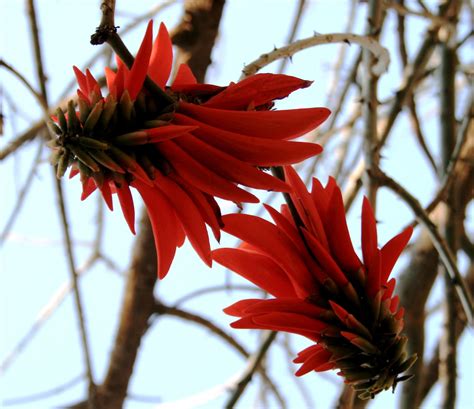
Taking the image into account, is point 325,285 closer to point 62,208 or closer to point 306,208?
point 306,208

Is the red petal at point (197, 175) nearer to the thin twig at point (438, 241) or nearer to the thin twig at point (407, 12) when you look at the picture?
the thin twig at point (438, 241)

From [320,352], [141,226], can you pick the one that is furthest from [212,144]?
[141,226]

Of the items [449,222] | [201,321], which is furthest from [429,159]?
[201,321]

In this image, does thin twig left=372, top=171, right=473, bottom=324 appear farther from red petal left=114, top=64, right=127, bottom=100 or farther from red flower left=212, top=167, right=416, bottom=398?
red petal left=114, top=64, right=127, bottom=100

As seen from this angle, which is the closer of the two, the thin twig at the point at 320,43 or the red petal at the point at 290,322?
the red petal at the point at 290,322

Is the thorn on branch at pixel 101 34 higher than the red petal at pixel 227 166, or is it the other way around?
the thorn on branch at pixel 101 34

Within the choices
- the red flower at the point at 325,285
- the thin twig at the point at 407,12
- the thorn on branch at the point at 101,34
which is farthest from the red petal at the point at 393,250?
the thin twig at the point at 407,12
